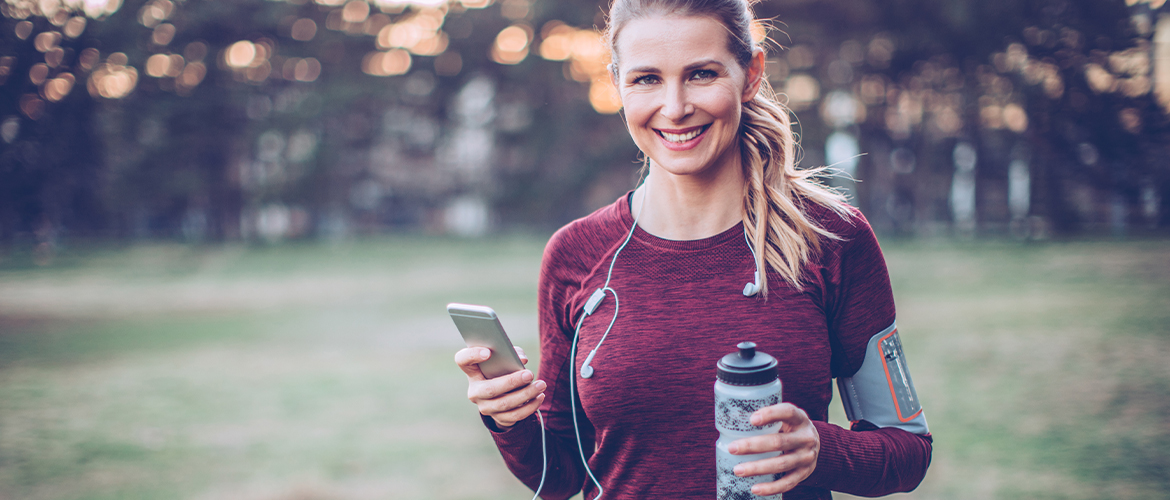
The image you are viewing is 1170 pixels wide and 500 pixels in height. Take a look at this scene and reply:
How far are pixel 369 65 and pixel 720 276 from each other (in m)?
33.3

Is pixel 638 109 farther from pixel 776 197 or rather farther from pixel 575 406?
pixel 575 406

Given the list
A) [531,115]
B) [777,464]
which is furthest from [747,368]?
[531,115]

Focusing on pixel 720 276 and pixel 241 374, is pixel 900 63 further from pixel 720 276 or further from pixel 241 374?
pixel 720 276

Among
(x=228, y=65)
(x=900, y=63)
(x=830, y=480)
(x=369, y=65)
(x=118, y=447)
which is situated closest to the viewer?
(x=830, y=480)

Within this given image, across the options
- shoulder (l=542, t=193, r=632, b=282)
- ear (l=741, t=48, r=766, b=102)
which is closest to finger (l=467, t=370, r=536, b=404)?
shoulder (l=542, t=193, r=632, b=282)

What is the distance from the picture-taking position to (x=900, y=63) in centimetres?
2677

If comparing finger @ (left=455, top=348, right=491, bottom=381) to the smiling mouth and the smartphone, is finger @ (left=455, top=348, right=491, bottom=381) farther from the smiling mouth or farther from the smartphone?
the smiling mouth

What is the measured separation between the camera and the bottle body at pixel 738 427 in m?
1.38

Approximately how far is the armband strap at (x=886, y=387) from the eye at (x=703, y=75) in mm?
694

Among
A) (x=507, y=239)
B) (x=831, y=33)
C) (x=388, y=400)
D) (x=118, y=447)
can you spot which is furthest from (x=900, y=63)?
(x=118, y=447)

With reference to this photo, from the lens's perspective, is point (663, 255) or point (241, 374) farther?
point (241, 374)

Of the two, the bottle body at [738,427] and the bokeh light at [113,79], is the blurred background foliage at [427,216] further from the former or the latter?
the bottle body at [738,427]

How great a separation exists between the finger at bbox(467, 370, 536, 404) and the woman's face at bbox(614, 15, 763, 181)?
1.91 ft

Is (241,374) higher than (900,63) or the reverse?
the reverse
